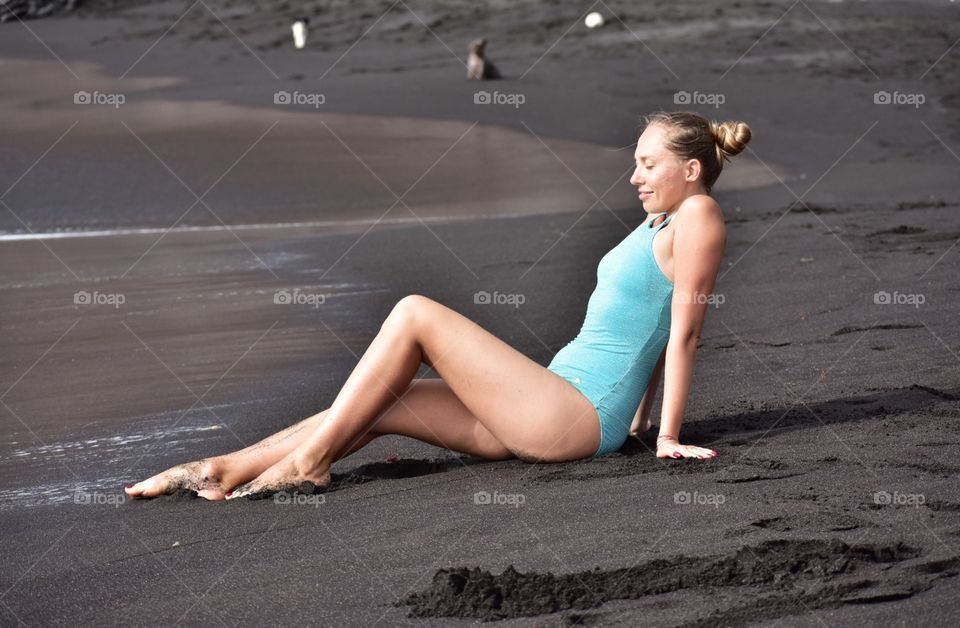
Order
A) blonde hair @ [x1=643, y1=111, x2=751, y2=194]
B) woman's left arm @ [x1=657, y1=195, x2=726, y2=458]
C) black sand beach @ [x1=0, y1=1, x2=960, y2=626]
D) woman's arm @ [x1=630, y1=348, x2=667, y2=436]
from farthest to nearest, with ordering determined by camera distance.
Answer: woman's arm @ [x1=630, y1=348, x2=667, y2=436] < blonde hair @ [x1=643, y1=111, x2=751, y2=194] < woman's left arm @ [x1=657, y1=195, x2=726, y2=458] < black sand beach @ [x1=0, y1=1, x2=960, y2=626]

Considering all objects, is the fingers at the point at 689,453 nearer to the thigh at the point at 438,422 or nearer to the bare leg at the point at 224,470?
the thigh at the point at 438,422

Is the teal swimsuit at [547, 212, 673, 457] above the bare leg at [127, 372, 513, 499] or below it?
above

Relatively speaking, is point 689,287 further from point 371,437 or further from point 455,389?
point 371,437

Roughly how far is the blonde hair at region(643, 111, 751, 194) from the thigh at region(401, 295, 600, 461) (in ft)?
2.92

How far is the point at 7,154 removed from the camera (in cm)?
1410

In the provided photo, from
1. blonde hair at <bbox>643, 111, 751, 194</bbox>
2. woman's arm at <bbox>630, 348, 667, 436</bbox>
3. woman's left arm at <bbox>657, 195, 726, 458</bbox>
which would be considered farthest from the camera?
woman's arm at <bbox>630, 348, 667, 436</bbox>

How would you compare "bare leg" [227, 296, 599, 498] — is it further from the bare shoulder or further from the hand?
the bare shoulder

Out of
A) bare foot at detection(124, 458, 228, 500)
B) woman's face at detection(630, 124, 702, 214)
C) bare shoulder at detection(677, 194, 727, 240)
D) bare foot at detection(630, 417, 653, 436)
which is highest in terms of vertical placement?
woman's face at detection(630, 124, 702, 214)

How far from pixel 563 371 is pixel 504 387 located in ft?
0.76

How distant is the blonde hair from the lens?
4.21 meters

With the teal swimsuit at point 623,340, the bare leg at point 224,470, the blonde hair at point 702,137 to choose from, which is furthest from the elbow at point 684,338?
the bare leg at point 224,470

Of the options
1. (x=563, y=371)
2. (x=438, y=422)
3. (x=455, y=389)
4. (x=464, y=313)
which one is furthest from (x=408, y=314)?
(x=464, y=313)

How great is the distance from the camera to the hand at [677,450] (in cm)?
411

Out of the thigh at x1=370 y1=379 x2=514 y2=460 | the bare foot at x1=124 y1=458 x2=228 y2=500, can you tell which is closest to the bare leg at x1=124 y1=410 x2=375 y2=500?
the bare foot at x1=124 y1=458 x2=228 y2=500
